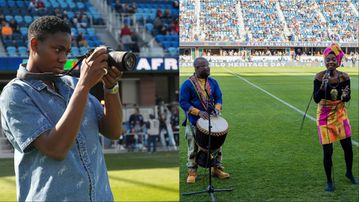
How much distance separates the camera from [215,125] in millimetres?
3068

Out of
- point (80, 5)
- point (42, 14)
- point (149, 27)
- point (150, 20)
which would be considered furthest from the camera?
point (80, 5)

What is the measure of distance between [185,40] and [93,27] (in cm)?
766

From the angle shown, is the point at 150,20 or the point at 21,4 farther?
the point at 150,20

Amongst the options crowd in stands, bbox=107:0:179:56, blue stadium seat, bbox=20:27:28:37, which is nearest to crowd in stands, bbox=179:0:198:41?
crowd in stands, bbox=107:0:179:56

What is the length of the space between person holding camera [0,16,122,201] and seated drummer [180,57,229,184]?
1.66 meters

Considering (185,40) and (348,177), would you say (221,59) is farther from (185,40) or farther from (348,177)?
(348,177)

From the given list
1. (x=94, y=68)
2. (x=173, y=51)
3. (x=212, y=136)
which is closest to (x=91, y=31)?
(x=173, y=51)

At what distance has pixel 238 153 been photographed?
332cm

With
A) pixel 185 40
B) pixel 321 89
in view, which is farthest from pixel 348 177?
pixel 185 40

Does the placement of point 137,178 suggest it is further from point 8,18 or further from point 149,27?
point 149,27

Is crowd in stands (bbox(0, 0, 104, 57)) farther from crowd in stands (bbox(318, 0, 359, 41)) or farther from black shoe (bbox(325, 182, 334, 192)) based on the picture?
black shoe (bbox(325, 182, 334, 192))

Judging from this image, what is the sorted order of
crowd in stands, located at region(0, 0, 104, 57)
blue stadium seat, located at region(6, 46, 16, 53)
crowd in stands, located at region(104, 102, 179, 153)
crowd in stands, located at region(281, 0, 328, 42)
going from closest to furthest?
crowd in stands, located at region(281, 0, 328, 42) → crowd in stands, located at region(104, 102, 179, 153) → blue stadium seat, located at region(6, 46, 16, 53) → crowd in stands, located at region(0, 0, 104, 57)

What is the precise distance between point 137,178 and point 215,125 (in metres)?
2.13

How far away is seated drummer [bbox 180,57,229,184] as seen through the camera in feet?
9.94
